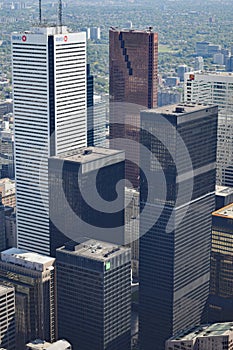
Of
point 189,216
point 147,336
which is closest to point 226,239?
point 189,216

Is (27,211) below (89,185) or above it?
below

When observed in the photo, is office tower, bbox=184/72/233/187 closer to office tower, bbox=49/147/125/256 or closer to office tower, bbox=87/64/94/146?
office tower, bbox=87/64/94/146

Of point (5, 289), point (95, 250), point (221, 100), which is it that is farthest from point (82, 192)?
point (221, 100)

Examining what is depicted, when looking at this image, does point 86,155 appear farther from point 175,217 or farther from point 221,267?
point 221,267

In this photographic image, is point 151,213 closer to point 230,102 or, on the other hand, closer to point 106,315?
point 106,315

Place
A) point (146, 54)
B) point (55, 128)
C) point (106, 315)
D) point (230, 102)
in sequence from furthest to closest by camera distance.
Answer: point (146, 54) < point (230, 102) < point (55, 128) < point (106, 315)

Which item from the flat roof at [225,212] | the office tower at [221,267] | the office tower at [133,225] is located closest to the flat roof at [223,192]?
the flat roof at [225,212]

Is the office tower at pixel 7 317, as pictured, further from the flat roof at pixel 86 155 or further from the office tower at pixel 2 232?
the office tower at pixel 2 232
